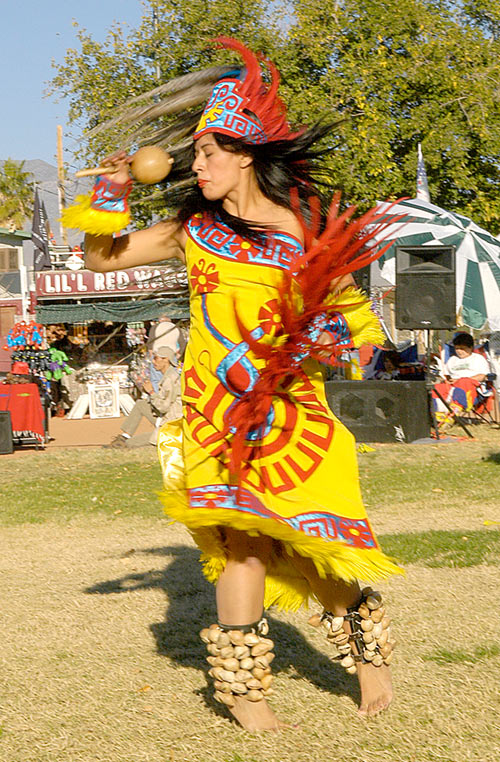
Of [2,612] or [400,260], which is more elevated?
[400,260]

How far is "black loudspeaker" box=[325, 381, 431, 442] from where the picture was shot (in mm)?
11914

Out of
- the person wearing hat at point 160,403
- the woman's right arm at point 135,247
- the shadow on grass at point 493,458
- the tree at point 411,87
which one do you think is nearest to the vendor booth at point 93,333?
the tree at point 411,87

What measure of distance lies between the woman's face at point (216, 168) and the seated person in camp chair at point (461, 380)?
34.4ft

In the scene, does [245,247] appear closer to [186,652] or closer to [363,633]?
[363,633]

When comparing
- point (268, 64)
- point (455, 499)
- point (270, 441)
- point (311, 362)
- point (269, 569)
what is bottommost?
point (455, 499)

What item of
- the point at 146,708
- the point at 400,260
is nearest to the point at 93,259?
the point at 146,708

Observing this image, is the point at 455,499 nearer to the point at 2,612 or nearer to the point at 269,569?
the point at 2,612

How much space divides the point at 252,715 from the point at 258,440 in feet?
2.75

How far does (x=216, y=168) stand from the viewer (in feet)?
9.56

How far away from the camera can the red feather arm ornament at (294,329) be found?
9.01 feet

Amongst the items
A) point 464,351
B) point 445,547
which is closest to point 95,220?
point 445,547

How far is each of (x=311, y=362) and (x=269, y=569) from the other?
2.34 feet

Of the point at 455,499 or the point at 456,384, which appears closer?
the point at 455,499

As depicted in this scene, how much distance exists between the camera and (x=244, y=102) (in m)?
2.95
